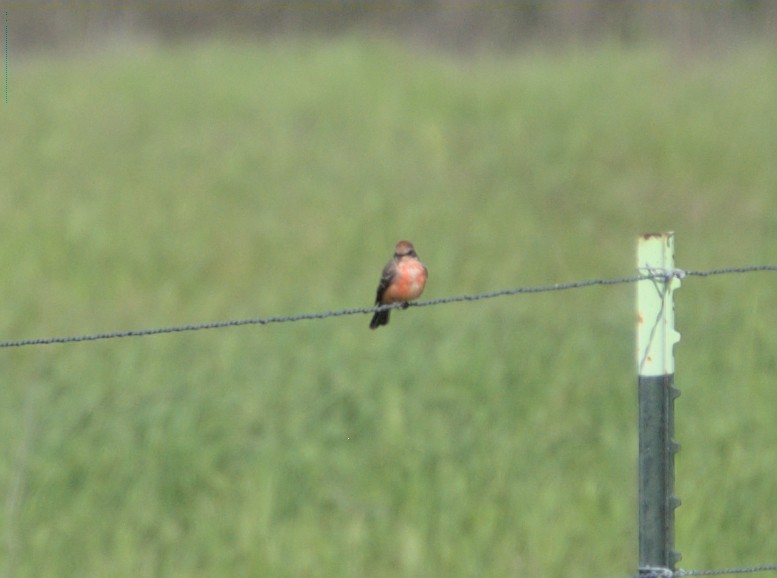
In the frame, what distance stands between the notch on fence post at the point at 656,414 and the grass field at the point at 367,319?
216cm

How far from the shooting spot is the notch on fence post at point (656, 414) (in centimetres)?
306

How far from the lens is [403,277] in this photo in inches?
199

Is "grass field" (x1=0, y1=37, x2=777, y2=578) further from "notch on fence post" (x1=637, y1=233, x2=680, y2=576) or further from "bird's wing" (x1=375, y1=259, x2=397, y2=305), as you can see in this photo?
"notch on fence post" (x1=637, y1=233, x2=680, y2=576)

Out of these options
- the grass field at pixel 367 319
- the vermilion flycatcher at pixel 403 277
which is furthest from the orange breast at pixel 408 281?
the grass field at pixel 367 319

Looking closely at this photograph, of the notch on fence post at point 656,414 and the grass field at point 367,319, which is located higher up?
the grass field at point 367,319

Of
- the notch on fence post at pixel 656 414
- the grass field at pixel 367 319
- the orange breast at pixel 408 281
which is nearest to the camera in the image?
the notch on fence post at pixel 656 414

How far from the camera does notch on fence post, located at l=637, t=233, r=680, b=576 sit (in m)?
3.06

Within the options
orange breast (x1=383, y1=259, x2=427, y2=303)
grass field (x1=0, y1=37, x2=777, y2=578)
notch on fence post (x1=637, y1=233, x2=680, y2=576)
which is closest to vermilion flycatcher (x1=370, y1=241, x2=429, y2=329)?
orange breast (x1=383, y1=259, x2=427, y2=303)

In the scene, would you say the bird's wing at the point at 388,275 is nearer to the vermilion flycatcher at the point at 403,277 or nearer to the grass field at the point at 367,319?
the vermilion flycatcher at the point at 403,277

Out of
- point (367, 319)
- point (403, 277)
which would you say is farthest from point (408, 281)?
point (367, 319)

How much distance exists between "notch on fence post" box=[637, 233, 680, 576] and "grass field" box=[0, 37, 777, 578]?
2162mm

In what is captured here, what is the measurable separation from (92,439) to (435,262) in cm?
356

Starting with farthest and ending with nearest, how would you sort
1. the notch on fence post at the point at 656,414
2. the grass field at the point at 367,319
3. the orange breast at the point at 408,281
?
the grass field at the point at 367,319 → the orange breast at the point at 408,281 → the notch on fence post at the point at 656,414

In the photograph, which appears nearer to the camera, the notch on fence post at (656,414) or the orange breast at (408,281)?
the notch on fence post at (656,414)
